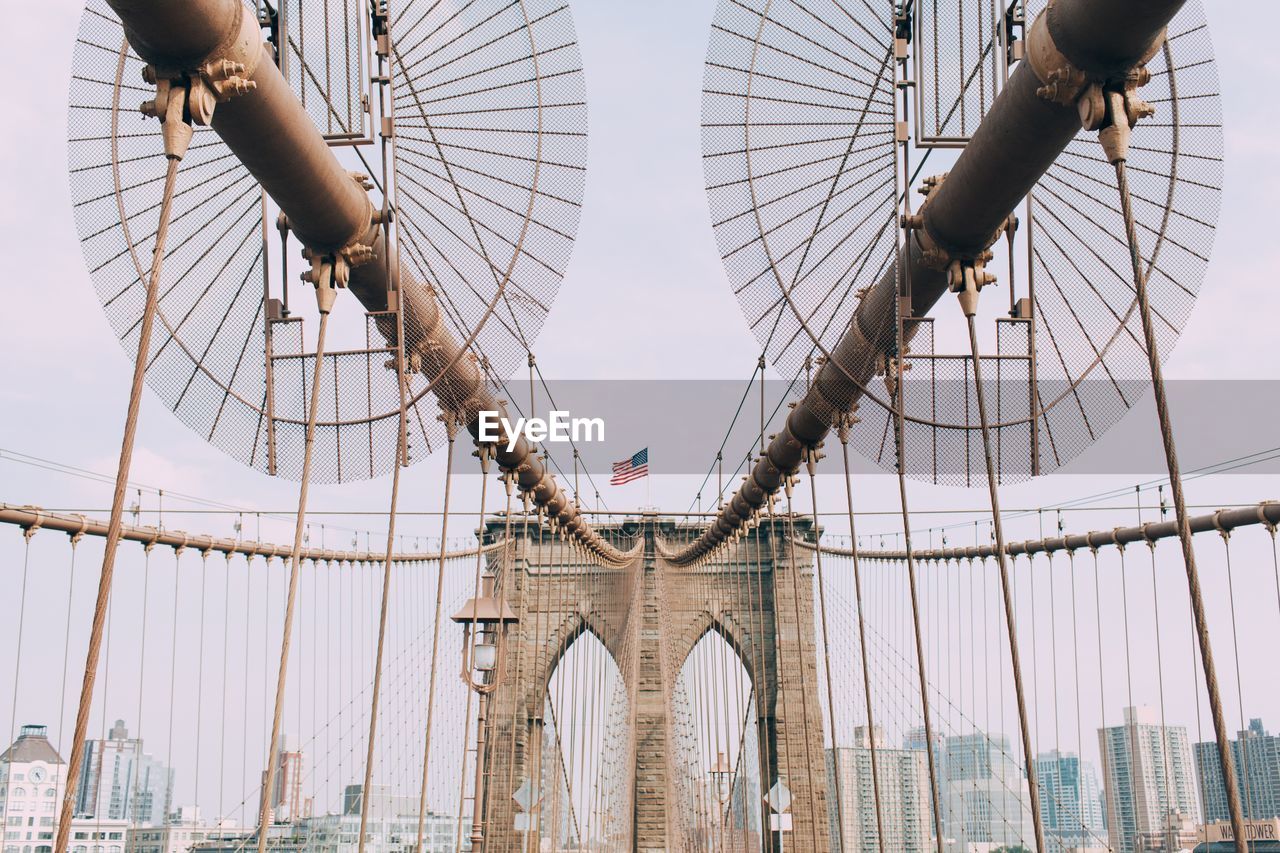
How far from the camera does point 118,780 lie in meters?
36.9

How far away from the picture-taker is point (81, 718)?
3.29m

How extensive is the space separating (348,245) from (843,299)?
3339mm

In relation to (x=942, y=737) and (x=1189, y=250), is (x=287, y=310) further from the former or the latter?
(x=942, y=737)

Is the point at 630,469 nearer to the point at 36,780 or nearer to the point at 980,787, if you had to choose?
the point at 36,780

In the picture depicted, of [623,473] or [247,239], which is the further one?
[623,473]

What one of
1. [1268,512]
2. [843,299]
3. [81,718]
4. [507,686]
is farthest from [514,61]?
[507,686]

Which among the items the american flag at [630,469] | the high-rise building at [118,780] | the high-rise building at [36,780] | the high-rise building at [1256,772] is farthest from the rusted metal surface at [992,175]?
the american flag at [630,469]

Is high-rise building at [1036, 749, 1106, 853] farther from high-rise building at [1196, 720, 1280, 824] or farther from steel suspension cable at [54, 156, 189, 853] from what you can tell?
steel suspension cable at [54, 156, 189, 853]

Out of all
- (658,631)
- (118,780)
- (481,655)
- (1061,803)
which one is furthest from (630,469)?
(118,780)

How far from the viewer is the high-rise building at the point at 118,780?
12.0 m

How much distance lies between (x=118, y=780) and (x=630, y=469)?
73.7 ft

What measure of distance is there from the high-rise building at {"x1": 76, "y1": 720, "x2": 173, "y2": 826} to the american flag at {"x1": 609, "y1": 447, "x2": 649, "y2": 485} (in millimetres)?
9912

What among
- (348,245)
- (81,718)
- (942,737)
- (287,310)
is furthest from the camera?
(942,737)

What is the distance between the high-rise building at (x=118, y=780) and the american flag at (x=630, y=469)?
9.91 m
